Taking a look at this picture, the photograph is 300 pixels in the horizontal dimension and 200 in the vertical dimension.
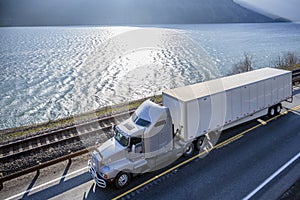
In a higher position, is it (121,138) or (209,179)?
(121,138)

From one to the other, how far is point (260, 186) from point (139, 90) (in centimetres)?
3230

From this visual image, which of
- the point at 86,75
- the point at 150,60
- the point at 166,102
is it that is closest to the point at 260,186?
the point at 166,102

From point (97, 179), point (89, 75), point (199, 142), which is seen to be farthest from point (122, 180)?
point (89, 75)

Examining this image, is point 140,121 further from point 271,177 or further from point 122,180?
point 271,177

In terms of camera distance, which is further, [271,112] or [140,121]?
[271,112]

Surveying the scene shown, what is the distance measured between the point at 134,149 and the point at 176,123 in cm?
323

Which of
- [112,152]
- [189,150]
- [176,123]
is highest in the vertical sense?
[176,123]

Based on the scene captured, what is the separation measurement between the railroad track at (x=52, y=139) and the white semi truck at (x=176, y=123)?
179 inches

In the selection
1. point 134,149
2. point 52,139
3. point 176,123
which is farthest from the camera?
point 52,139

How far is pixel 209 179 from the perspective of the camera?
1222 centimetres

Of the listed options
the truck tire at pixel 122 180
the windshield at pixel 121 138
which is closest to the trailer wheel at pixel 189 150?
the truck tire at pixel 122 180

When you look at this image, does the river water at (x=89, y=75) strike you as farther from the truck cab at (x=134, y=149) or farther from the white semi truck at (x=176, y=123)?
the truck cab at (x=134, y=149)

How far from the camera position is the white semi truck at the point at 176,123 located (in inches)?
459

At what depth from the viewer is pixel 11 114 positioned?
33.7 m
